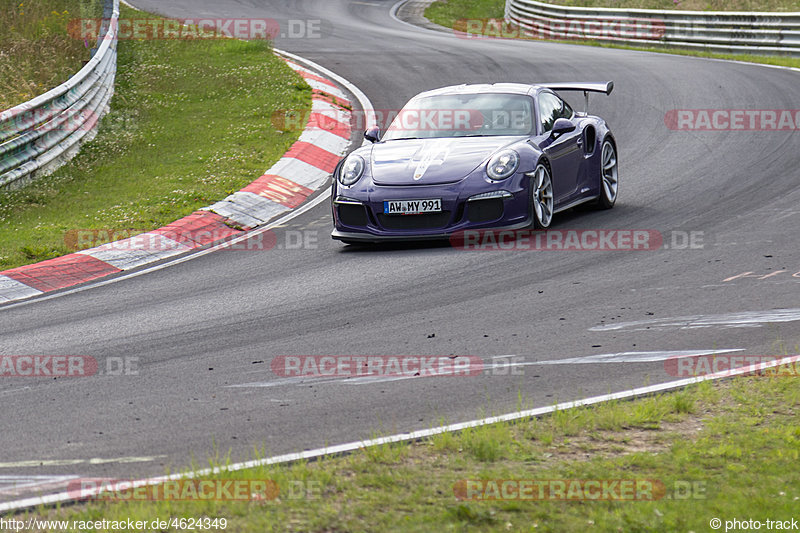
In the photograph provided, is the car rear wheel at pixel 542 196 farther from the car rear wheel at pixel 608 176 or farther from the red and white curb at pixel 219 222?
the red and white curb at pixel 219 222

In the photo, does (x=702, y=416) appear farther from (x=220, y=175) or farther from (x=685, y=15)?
(x=685, y=15)

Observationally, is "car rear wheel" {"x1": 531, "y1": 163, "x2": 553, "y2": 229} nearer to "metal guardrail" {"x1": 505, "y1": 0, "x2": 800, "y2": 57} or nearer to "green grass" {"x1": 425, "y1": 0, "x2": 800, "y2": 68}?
"green grass" {"x1": 425, "y1": 0, "x2": 800, "y2": 68}

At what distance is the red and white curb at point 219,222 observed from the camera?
9.20 metres

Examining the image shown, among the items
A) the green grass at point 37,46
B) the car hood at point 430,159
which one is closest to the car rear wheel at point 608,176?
the car hood at point 430,159

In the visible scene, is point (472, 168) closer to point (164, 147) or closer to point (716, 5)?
point (164, 147)

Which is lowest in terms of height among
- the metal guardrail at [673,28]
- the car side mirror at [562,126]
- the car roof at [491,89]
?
the car side mirror at [562,126]

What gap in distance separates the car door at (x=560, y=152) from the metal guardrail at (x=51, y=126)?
19.4 ft

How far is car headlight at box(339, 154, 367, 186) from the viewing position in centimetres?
952

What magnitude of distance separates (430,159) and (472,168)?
43cm

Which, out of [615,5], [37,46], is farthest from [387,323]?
[615,5]

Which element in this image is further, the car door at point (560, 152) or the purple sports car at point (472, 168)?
the car door at point (560, 152)

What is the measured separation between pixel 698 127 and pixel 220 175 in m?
6.70

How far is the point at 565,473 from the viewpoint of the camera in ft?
13.8

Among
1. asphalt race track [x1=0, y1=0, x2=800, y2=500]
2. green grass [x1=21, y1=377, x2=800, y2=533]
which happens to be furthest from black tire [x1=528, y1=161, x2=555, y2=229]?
green grass [x1=21, y1=377, x2=800, y2=533]
